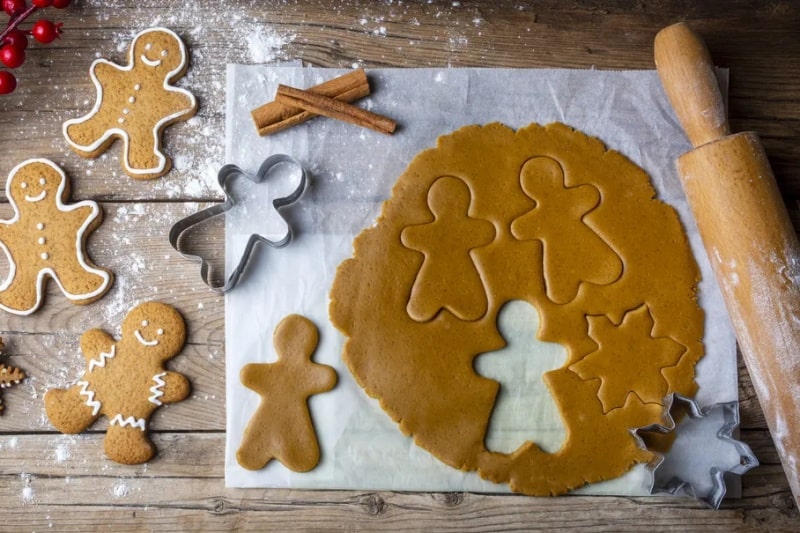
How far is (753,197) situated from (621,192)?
242mm

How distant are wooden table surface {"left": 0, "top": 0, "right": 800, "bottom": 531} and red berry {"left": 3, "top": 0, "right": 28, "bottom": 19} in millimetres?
94

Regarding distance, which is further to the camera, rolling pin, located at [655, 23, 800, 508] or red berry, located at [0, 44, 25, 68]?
red berry, located at [0, 44, 25, 68]

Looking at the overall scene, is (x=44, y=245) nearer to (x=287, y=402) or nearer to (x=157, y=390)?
(x=157, y=390)

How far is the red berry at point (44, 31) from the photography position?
50.3 inches

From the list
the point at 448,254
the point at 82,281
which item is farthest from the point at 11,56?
the point at 448,254

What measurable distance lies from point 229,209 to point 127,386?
1.32ft

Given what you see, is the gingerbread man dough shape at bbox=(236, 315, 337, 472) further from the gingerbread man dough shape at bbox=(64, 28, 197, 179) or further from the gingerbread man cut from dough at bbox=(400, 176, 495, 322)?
the gingerbread man dough shape at bbox=(64, 28, 197, 179)

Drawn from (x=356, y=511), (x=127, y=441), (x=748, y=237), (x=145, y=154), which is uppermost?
(x=145, y=154)

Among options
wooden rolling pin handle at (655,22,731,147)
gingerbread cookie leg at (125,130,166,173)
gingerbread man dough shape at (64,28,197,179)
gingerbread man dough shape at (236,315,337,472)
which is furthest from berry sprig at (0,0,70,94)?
wooden rolling pin handle at (655,22,731,147)

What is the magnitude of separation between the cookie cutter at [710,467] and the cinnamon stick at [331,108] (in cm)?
78

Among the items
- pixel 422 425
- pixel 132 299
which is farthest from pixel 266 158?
pixel 422 425

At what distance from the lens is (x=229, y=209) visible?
4.33ft

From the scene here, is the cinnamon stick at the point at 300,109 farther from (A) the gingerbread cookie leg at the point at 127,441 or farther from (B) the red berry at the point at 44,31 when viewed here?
(A) the gingerbread cookie leg at the point at 127,441

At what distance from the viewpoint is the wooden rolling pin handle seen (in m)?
1.22
